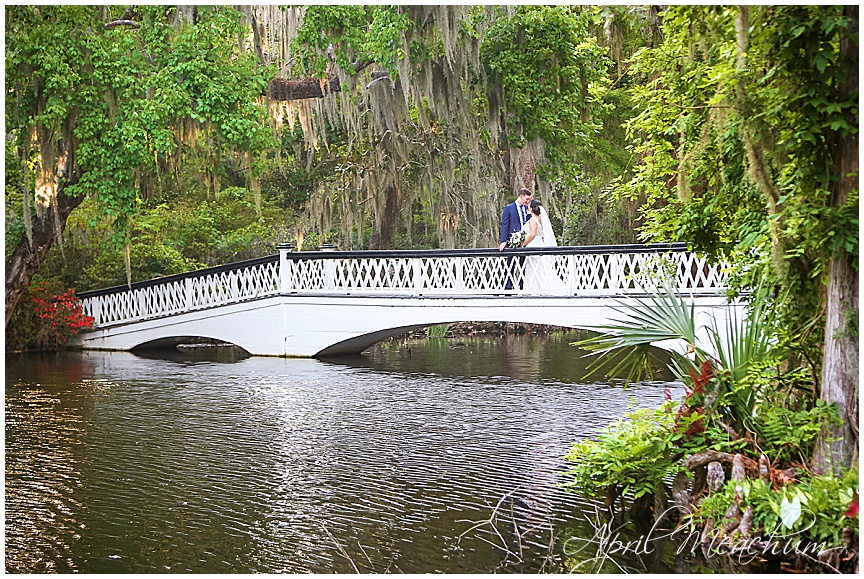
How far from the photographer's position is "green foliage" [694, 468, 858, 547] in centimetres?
516

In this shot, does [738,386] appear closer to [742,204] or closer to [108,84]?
[742,204]

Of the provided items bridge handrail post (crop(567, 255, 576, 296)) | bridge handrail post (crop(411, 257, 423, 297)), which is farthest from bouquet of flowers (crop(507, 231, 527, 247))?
bridge handrail post (crop(411, 257, 423, 297))

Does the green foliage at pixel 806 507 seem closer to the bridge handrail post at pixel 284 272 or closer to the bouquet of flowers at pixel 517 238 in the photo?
the bouquet of flowers at pixel 517 238

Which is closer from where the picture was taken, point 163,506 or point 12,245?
point 163,506

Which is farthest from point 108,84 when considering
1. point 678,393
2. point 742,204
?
point 742,204

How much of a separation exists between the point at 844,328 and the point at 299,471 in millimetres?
4376

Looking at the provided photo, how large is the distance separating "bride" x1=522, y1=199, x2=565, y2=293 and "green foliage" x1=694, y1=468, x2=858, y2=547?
10.5m

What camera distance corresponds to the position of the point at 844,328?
5.54m

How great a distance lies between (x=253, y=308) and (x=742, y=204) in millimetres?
12764

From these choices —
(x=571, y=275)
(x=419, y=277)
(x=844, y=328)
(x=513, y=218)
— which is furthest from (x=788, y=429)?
(x=419, y=277)

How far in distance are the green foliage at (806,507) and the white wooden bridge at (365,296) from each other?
28.9 feet

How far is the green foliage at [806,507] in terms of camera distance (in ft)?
16.9

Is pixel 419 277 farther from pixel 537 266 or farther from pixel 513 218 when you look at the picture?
pixel 537 266

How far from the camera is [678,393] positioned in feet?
41.2
